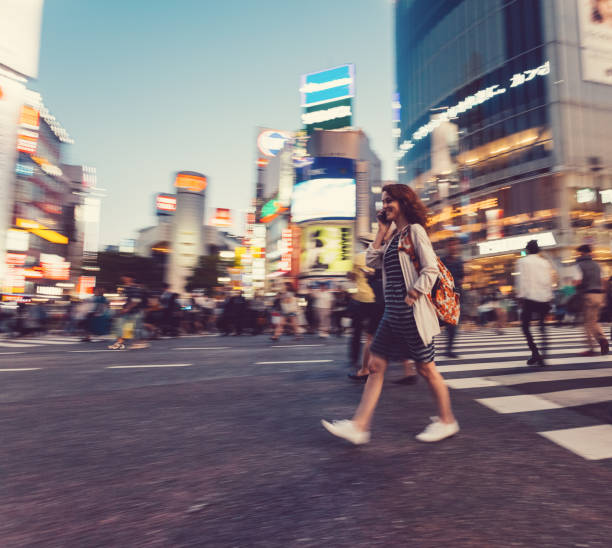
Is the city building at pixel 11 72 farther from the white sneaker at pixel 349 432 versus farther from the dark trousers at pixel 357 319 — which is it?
the white sneaker at pixel 349 432

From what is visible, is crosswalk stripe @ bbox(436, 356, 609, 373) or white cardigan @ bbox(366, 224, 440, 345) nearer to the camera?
white cardigan @ bbox(366, 224, 440, 345)

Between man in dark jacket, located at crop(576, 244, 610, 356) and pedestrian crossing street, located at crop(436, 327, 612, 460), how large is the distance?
48 cm

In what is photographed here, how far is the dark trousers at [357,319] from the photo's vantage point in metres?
5.57

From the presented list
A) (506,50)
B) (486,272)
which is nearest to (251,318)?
(486,272)

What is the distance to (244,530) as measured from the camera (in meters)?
1.72

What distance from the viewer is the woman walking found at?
9.00 ft

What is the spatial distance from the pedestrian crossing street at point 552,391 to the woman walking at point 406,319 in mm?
803

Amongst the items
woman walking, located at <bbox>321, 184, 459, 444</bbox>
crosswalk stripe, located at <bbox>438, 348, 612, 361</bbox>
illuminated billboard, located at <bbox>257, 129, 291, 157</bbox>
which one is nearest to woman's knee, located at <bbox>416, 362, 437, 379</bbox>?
woman walking, located at <bbox>321, 184, 459, 444</bbox>

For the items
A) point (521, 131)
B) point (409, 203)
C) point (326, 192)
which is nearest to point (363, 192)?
point (326, 192)

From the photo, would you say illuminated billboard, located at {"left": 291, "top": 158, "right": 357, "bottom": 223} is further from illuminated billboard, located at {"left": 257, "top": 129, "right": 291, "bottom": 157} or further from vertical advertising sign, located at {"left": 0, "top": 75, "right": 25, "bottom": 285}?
illuminated billboard, located at {"left": 257, "top": 129, "right": 291, "bottom": 157}

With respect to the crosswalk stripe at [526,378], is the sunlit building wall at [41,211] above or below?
above

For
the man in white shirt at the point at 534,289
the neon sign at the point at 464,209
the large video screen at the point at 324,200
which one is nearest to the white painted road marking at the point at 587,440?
the man in white shirt at the point at 534,289

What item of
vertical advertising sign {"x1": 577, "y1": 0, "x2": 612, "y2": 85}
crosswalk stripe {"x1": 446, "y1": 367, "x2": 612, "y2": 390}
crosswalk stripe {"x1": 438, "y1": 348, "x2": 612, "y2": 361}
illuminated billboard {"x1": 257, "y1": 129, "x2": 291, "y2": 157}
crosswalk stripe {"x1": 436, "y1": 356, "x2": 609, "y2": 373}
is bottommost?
crosswalk stripe {"x1": 446, "y1": 367, "x2": 612, "y2": 390}

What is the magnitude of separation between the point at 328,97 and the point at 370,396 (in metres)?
55.5
